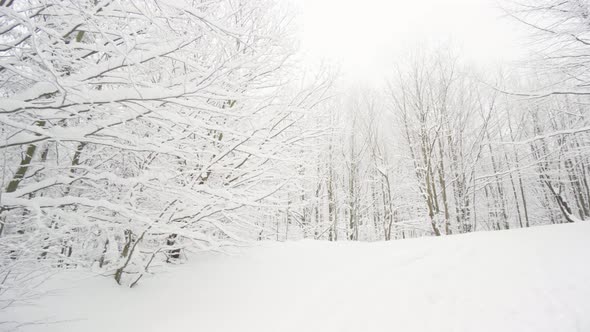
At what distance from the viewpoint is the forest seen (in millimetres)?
1813

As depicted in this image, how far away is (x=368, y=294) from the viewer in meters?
2.93

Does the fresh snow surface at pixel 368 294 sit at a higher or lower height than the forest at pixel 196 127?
lower

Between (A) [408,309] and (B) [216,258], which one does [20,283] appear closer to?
(B) [216,258]

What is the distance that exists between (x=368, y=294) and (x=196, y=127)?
103 inches

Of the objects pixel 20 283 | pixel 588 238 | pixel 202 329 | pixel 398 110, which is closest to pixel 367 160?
pixel 398 110

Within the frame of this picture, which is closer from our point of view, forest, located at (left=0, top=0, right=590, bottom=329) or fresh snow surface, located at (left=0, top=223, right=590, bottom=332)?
forest, located at (left=0, top=0, right=590, bottom=329)

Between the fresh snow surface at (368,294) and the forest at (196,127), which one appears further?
the fresh snow surface at (368,294)

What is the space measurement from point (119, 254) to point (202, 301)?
1.14m

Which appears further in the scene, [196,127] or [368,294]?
[368,294]

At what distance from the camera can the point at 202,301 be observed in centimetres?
302

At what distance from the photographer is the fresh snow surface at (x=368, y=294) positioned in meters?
2.27

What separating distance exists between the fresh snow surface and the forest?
1.20 feet

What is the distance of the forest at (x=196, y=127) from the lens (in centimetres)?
181

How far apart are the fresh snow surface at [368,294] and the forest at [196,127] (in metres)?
0.37
